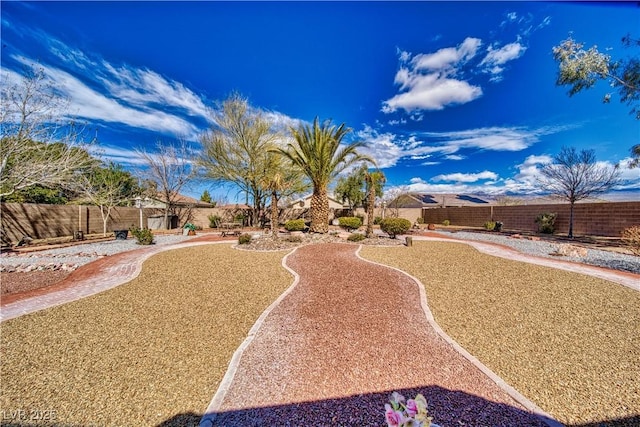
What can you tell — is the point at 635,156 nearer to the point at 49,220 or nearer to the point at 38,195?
the point at 49,220

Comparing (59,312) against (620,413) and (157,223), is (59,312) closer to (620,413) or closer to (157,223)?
(620,413)

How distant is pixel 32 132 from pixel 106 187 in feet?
34.0

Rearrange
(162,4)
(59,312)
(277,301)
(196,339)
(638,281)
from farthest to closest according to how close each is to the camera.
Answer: (162,4) < (638,281) < (277,301) < (59,312) < (196,339)

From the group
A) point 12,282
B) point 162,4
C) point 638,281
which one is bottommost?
point 12,282

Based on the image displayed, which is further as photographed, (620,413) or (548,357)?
(548,357)

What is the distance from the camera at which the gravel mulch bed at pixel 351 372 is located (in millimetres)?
2180

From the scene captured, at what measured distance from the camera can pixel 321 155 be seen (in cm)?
1327

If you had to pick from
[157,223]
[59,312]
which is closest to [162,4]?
[59,312]

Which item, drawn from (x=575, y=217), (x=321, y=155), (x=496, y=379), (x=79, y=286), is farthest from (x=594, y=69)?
(x=79, y=286)

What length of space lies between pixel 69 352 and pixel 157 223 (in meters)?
19.9

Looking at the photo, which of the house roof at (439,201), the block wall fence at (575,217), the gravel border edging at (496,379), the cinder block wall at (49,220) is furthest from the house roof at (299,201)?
the gravel border edging at (496,379)

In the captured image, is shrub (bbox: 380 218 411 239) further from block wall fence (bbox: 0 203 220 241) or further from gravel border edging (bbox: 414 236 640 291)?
block wall fence (bbox: 0 203 220 241)

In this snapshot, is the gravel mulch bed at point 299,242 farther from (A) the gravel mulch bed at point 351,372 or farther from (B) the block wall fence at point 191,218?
(B) the block wall fence at point 191,218

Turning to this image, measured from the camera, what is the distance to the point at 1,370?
9.07 ft
